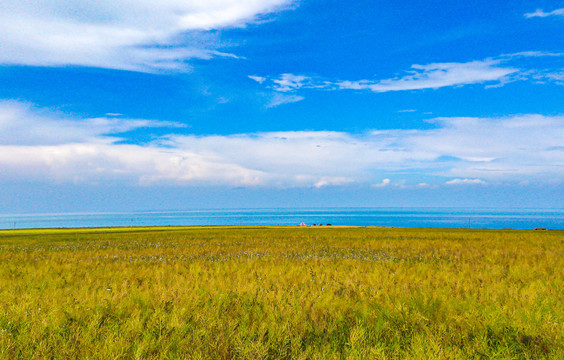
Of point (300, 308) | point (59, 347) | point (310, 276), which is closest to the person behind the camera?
point (59, 347)

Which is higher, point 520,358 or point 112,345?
point 112,345

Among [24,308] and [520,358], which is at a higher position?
[24,308]

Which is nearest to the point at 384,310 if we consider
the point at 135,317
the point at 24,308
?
the point at 135,317

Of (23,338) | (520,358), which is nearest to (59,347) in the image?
(23,338)

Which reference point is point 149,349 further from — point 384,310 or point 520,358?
point 520,358

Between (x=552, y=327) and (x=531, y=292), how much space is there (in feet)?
9.63

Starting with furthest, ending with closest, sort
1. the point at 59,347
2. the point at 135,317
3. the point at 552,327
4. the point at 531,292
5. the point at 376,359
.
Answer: the point at 531,292 < the point at 135,317 < the point at 552,327 < the point at 59,347 < the point at 376,359

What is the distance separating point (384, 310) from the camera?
6.79 meters

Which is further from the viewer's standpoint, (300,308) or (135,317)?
(300,308)

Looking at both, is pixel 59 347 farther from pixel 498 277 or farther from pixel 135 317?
pixel 498 277

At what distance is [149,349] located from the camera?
201 inches

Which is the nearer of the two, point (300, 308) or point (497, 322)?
point (497, 322)

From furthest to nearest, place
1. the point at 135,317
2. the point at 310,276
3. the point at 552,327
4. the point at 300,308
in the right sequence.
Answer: the point at 310,276, the point at 300,308, the point at 135,317, the point at 552,327

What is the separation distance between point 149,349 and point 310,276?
250 inches
